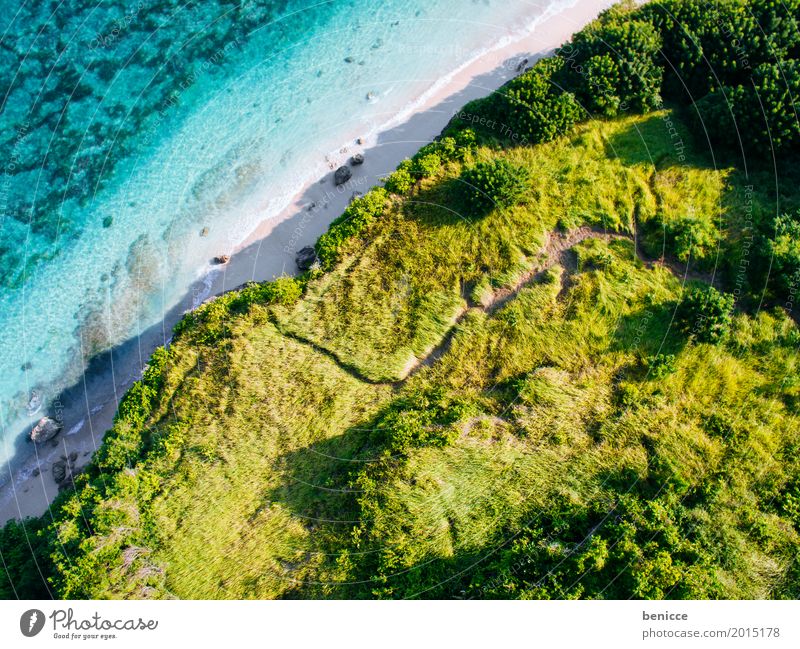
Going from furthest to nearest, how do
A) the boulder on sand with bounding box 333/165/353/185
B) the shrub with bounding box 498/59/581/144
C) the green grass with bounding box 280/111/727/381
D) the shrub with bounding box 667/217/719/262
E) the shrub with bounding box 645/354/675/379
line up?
the boulder on sand with bounding box 333/165/353/185, the shrub with bounding box 498/59/581/144, the green grass with bounding box 280/111/727/381, the shrub with bounding box 667/217/719/262, the shrub with bounding box 645/354/675/379

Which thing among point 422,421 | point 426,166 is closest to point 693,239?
point 426,166

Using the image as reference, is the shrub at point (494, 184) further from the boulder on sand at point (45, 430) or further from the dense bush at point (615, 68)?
the boulder on sand at point (45, 430)

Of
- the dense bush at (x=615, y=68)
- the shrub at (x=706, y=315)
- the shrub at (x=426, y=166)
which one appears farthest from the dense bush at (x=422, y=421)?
the dense bush at (x=615, y=68)

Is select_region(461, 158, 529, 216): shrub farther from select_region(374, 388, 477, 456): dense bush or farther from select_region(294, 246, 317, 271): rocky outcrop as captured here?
select_region(374, 388, 477, 456): dense bush

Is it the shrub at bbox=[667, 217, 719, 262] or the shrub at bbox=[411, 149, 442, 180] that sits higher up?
the shrub at bbox=[411, 149, 442, 180]

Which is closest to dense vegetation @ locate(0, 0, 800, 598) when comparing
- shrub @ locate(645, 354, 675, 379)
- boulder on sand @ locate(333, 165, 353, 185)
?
shrub @ locate(645, 354, 675, 379)

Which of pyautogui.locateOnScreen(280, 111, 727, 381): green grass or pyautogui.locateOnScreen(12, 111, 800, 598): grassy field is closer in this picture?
pyautogui.locateOnScreen(12, 111, 800, 598): grassy field

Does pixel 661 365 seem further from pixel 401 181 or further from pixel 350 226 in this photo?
pixel 350 226
